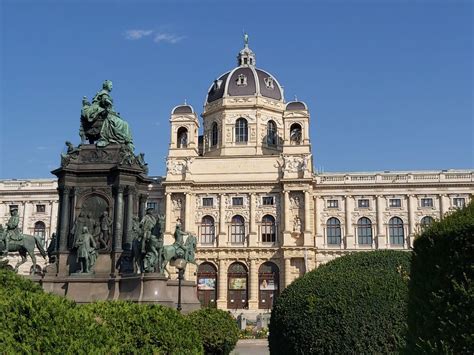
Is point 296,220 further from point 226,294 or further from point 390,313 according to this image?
point 390,313

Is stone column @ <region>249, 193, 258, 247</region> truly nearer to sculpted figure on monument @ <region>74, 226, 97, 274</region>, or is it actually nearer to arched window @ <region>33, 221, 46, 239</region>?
arched window @ <region>33, 221, 46, 239</region>

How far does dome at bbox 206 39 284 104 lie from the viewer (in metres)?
70.6

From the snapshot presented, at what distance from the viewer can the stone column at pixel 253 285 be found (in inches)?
2299

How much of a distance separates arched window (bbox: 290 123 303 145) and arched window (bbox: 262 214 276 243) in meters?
9.95

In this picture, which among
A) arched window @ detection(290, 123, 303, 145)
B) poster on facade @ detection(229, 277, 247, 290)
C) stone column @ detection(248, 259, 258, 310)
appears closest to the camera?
stone column @ detection(248, 259, 258, 310)

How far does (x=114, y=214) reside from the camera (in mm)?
19625

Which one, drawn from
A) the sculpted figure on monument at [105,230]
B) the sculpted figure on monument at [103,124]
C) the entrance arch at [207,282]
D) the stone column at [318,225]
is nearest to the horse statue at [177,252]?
the sculpted figure on monument at [105,230]

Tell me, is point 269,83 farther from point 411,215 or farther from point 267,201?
point 411,215

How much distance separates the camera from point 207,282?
60.8m

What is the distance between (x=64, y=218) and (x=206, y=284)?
42372mm

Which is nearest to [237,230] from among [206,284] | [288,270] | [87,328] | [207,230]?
[207,230]

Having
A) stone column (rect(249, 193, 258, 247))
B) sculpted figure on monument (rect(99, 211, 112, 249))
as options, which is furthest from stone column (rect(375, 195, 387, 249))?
sculpted figure on monument (rect(99, 211, 112, 249))

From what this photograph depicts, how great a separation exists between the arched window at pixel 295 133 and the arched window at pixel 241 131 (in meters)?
5.64

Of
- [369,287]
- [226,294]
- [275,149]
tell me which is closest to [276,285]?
[226,294]
